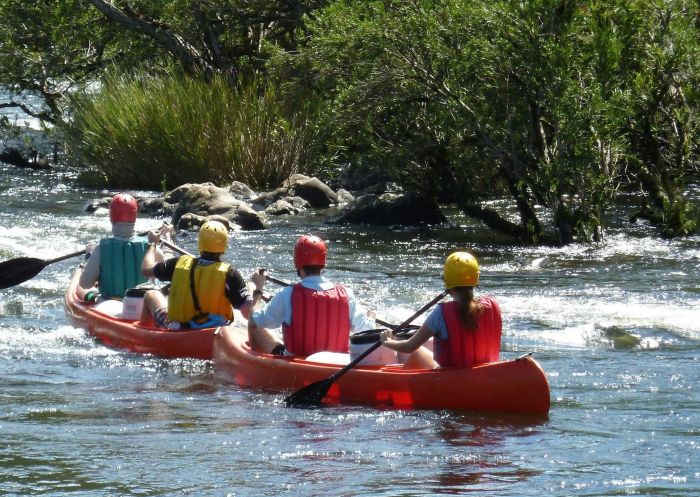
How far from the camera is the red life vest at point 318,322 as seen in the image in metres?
8.51

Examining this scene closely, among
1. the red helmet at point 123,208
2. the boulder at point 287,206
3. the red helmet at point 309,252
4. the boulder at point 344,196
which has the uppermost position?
the boulder at point 344,196

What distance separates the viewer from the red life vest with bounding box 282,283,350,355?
8508mm

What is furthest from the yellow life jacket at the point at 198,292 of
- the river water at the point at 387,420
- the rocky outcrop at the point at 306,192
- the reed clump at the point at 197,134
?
the reed clump at the point at 197,134

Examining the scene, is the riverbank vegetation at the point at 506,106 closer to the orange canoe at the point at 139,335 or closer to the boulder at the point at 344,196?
the boulder at the point at 344,196

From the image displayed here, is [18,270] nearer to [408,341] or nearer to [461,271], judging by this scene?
[408,341]

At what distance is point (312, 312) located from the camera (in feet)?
28.1

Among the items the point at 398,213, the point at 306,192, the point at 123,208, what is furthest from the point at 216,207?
the point at 123,208

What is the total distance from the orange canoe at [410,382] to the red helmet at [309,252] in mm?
695

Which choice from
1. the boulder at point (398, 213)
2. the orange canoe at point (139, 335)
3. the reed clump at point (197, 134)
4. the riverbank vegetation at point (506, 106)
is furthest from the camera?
the reed clump at point (197, 134)

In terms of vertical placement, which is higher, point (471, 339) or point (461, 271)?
point (461, 271)

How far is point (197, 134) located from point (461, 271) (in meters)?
14.2

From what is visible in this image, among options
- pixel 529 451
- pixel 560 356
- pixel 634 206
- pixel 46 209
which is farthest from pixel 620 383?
pixel 46 209

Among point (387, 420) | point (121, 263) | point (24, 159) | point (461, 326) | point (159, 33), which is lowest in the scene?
point (387, 420)

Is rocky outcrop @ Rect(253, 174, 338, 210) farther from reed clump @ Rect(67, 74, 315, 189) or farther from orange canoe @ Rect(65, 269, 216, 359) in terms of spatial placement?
orange canoe @ Rect(65, 269, 216, 359)
